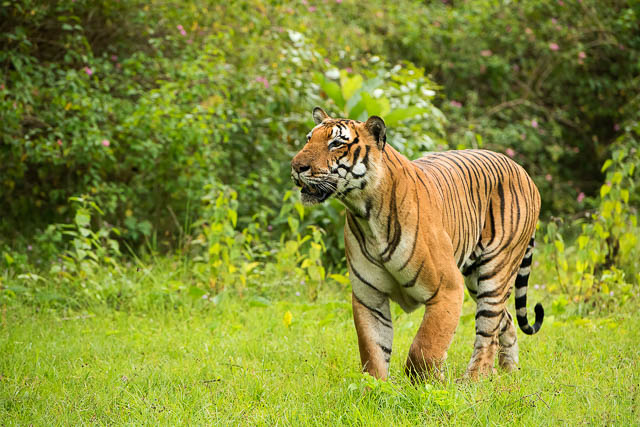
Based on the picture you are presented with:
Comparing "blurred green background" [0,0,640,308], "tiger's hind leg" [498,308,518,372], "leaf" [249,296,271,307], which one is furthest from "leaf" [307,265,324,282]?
"tiger's hind leg" [498,308,518,372]

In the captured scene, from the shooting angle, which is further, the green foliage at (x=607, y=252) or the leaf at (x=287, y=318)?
A: the green foliage at (x=607, y=252)

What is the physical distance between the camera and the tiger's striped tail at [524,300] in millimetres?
4465

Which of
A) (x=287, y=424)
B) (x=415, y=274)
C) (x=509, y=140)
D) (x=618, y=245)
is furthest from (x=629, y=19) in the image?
(x=287, y=424)

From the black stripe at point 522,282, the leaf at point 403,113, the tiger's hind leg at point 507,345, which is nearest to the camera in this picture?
the tiger's hind leg at point 507,345

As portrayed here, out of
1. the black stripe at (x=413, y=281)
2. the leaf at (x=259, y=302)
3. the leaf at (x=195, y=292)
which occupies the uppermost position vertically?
the black stripe at (x=413, y=281)

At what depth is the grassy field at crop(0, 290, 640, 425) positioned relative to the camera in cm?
343

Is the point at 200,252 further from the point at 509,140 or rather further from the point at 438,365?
the point at 509,140

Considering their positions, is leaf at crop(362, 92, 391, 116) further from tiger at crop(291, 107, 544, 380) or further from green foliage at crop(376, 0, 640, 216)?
green foliage at crop(376, 0, 640, 216)

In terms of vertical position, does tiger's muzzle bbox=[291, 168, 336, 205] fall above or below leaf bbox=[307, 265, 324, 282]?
above

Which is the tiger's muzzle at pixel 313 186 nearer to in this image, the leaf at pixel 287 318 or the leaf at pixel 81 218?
the leaf at pixel 287 318

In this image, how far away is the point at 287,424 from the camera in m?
3.39

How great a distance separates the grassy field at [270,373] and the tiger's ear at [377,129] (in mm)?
1225

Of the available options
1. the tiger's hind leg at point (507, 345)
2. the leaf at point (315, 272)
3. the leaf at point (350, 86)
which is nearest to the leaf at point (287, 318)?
the leaf at point (315, 272)

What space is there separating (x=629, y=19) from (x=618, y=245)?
16.3 feet
